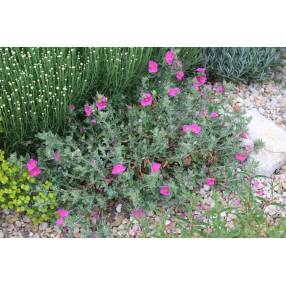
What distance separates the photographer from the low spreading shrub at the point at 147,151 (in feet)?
11.3

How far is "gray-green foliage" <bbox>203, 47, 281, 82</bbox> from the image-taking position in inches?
175

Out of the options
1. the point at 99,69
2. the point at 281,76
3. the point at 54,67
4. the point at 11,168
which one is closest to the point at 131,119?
Answer: the point at 99,69

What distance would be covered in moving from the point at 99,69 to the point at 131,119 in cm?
45

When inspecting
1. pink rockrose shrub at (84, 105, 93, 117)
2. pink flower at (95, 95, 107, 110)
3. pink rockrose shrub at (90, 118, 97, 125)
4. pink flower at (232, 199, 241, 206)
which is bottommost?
pink flower at (232, 199, 241, 206)

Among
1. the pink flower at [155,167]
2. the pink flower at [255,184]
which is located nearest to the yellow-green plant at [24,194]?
the pink flower at [155,167]

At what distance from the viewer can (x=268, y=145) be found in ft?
12.8

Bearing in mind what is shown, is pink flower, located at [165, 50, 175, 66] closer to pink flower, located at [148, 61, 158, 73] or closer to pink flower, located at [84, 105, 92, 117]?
pink flower, located at [148, 61, 158, 73]

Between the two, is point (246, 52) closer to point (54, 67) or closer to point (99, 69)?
point (99, 69)

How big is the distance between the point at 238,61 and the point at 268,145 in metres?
0.93

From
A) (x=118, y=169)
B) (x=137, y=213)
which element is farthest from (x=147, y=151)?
(x=137, y=213)

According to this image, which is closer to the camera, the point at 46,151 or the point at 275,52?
the point at 46,151

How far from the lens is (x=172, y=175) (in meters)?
3.79

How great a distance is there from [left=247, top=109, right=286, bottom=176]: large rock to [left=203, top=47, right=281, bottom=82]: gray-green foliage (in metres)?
0.59

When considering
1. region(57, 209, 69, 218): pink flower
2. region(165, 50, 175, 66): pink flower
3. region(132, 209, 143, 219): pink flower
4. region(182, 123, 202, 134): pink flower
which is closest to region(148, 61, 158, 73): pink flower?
region(165, 50, 175, 66): pink flower
